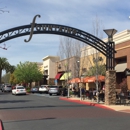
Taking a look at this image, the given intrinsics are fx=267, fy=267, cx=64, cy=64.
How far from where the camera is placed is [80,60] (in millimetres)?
41188

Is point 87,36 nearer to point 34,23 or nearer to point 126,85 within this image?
point 34,23

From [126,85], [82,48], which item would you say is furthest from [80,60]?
[126,85]

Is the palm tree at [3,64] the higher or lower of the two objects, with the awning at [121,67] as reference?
higher

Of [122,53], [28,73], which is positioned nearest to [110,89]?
[122,53]

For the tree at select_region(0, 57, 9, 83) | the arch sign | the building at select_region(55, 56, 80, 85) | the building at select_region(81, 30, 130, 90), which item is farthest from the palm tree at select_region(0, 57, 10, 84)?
the arch sign

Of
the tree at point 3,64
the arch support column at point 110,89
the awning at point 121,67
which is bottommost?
the arch support column at point 110,89

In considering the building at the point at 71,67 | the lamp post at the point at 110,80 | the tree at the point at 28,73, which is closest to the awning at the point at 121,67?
the building at the point at 71,67

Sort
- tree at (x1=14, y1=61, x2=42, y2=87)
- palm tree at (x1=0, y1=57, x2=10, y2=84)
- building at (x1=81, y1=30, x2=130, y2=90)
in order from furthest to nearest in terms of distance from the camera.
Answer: palm tree at (x1=0, y1=57, x2=10, y2=84) → tree at (x1=14, y1=61, x2=42, y2=87) → building at (x1=81, y1=30, x2=130, y2=90)

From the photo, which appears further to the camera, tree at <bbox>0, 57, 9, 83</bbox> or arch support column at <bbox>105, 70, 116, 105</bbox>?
tree at <bbox>0, 57, 9, 83</bbox>

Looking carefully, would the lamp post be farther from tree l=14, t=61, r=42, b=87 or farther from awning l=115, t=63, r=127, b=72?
tree l=14, t=61, r=42, b=87

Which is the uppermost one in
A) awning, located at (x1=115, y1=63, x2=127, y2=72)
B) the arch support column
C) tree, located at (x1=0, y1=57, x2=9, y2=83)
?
tree, located at (x1=0, y1=57, x2=9, y2=83)

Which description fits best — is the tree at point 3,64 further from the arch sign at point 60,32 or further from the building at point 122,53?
the arch sign at point 60,32

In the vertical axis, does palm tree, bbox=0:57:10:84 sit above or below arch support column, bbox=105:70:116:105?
above

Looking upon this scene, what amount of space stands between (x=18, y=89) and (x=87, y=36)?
22.6 meters
